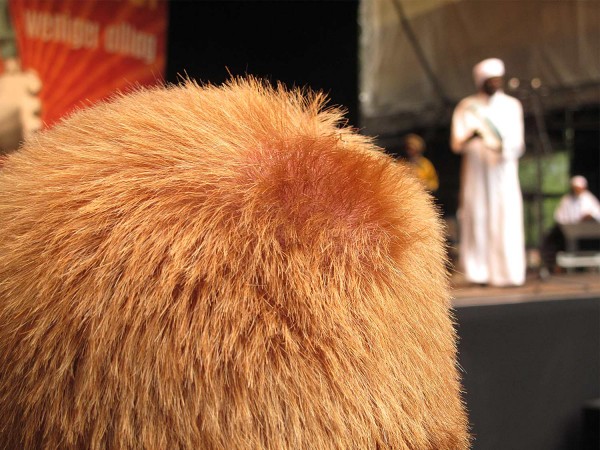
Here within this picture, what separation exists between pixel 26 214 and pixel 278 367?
202mm

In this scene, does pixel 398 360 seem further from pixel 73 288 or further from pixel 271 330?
pixel 73 288

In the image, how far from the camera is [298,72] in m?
3.79

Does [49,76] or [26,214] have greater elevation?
[49,76]

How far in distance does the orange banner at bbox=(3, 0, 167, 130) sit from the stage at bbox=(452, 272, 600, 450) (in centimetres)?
227

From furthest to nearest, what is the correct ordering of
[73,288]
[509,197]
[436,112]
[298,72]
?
1. [436,112]
2. [298,72]
3. [509,197]
4. [73,288]

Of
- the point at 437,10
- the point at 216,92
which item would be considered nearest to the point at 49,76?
the point at 216,92

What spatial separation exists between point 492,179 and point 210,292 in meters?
2.95

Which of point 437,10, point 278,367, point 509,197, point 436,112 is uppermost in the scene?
point 437,10

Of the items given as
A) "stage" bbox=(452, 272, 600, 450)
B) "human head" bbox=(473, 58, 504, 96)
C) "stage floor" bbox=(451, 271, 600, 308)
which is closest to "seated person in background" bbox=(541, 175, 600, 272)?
"stage floor" bbox=(451, 271, 600, 308)

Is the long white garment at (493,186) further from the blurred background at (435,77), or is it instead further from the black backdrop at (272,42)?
the black backdrop at (272,42)

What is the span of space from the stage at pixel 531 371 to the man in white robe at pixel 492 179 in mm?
1041

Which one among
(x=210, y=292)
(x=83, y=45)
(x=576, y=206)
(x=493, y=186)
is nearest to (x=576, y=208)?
(x=576, y=206)

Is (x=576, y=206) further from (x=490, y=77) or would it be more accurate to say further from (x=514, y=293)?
(x=514, y=293)

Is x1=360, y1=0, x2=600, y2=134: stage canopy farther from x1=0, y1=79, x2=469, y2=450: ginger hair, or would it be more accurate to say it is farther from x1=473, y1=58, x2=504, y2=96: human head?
x1=0, y1=79, x2=469, y2=450: ginger hair
